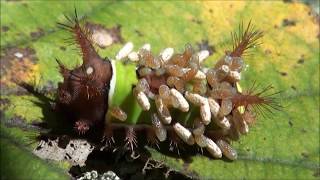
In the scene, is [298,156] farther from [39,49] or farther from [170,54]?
[39,49]

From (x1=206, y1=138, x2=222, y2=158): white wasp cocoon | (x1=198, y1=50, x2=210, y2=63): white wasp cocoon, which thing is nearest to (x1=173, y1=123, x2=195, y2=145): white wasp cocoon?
(x1=206, y1=138, x2=222, y2=158): white wasp cocoon

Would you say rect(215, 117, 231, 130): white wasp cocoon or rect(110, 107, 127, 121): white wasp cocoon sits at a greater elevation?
rect(110, 107, 127, 121): white wasp cocoon

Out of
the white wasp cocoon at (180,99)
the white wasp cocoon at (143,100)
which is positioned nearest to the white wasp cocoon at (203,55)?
the white wasp cocoon at (180,99)

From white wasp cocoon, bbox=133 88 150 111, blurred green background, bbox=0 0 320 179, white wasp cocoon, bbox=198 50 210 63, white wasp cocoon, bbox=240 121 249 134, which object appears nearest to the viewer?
white wasp cocoon, bbox=133 88 150 111

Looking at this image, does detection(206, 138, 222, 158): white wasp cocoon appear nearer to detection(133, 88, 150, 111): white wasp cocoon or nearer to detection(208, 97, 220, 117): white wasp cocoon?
detection(208, 97, 220, 117): white wasp cocoon

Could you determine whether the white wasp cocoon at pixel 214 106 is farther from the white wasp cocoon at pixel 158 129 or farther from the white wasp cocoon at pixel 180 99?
the white wasp cocoon at pixel 158 129

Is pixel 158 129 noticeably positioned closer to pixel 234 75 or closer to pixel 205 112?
pixel 205 112
